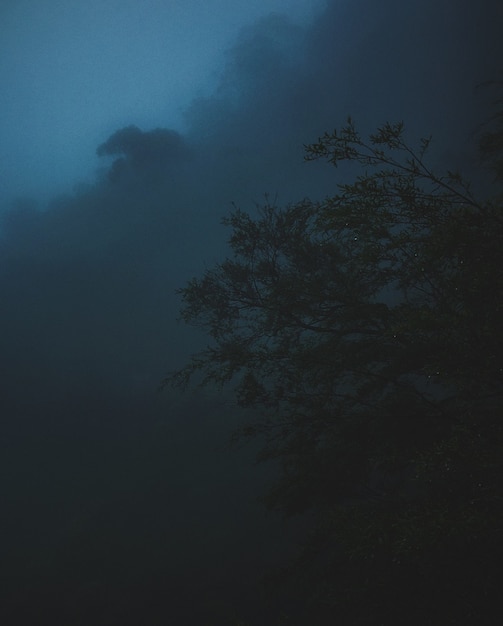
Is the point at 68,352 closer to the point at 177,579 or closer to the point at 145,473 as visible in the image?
the point at 145,473

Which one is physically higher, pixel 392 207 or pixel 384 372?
pixel 392 207

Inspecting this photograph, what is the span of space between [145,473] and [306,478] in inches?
1002

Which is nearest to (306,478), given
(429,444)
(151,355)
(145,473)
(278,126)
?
(429,444)

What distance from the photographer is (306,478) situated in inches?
222

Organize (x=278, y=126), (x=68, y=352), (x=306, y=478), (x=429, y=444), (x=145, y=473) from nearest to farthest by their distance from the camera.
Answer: (x=429, y=444) < (x=306, y=478) < (x=145, y=473) < (x=68, y=352) < (x=278, y=126)

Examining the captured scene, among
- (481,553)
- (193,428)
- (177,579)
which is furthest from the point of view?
(193,428)

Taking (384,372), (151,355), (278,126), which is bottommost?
(384,372)

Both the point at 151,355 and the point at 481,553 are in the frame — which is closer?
the point at 481,553

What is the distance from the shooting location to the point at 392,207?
3.62 m

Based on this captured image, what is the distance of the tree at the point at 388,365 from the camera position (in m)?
3.02

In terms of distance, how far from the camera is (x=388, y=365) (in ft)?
20.3

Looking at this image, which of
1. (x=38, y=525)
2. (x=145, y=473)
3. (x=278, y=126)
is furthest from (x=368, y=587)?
(x=278, y=126)

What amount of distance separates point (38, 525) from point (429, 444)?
29651 mm

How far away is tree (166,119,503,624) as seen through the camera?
3.02 meters
